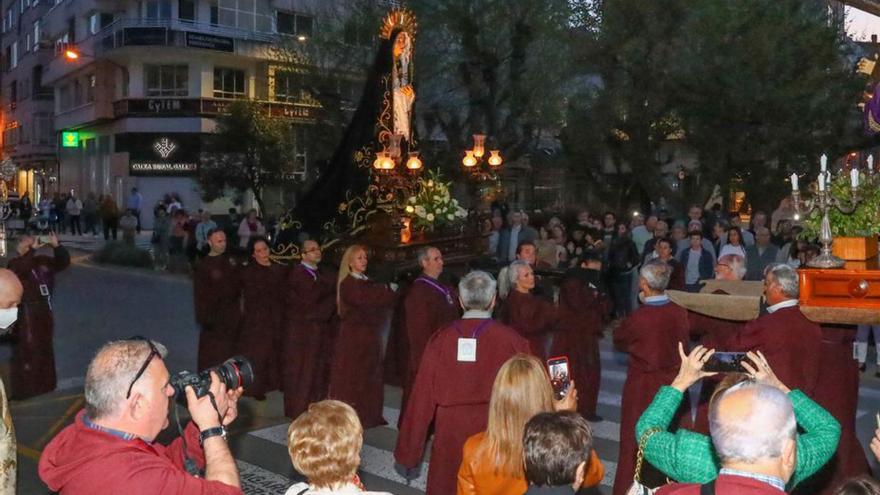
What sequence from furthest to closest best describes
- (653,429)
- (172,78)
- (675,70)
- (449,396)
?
(172,78), (675,70), (449,396), (653,429)

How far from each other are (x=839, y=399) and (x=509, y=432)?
131 inches

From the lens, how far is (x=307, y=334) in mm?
9789

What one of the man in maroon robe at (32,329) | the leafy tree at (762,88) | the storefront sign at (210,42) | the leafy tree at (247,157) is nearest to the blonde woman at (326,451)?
the man in maroon robe at (32,329)

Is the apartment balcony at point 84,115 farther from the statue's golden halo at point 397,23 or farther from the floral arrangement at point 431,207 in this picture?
the floral arrangement at point 431,207

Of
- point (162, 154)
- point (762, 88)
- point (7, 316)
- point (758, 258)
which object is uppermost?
point (762, 88)

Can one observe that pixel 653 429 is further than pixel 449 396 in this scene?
No

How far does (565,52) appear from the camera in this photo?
83.0ft

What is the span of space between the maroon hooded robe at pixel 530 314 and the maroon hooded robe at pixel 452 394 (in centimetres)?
242

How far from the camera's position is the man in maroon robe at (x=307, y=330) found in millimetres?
9625

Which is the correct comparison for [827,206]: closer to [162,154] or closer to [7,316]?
[7,316]

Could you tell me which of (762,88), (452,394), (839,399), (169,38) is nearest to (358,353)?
(452,394)

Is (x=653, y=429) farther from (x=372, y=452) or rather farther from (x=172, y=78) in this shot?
(x=172, y=78)

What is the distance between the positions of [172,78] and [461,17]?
23141mm

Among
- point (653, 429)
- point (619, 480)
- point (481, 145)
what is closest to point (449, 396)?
point (619, 480)
